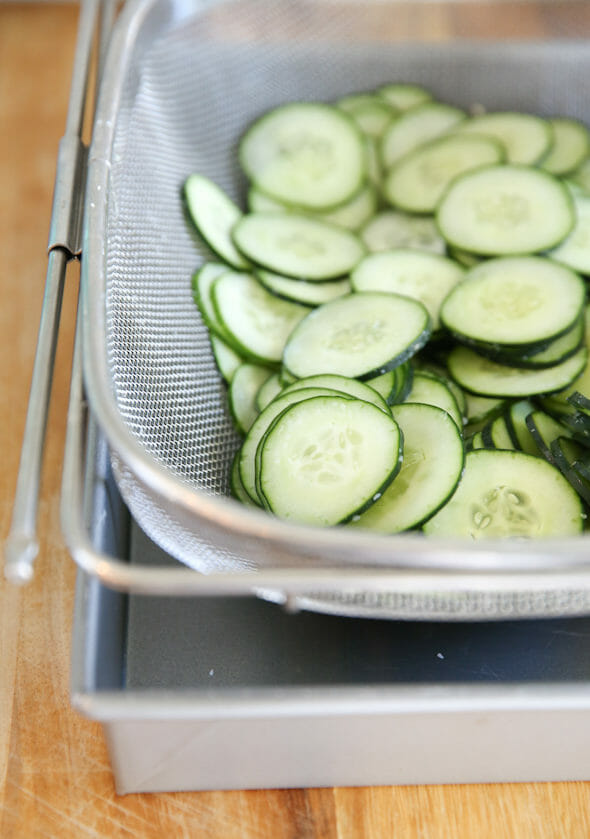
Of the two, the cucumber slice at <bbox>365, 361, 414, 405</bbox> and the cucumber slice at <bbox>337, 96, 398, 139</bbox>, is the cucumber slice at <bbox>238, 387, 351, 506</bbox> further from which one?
the cucumber slice at <bbox>337, 96, 398, 139</bbox>

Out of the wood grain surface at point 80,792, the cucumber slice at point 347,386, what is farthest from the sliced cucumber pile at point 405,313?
the wood grain surface at point 80,792

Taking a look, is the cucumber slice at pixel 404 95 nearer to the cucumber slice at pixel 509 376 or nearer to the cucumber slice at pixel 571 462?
the cucumber slice at pixel 509 376

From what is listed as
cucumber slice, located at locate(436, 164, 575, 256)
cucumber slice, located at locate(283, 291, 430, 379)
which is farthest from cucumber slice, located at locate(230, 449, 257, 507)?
cucumber slice, located at locate(436, 164, 575, 256)

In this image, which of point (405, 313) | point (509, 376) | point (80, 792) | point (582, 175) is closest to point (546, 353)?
point (509, 376)

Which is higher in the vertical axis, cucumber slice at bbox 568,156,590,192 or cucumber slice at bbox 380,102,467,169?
cucumber slice at bbox 380,102,467,169

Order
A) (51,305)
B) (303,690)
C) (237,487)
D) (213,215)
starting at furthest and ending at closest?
(213,215), (237,487), (51,305), (303,690)

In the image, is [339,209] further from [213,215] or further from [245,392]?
[245,392]
